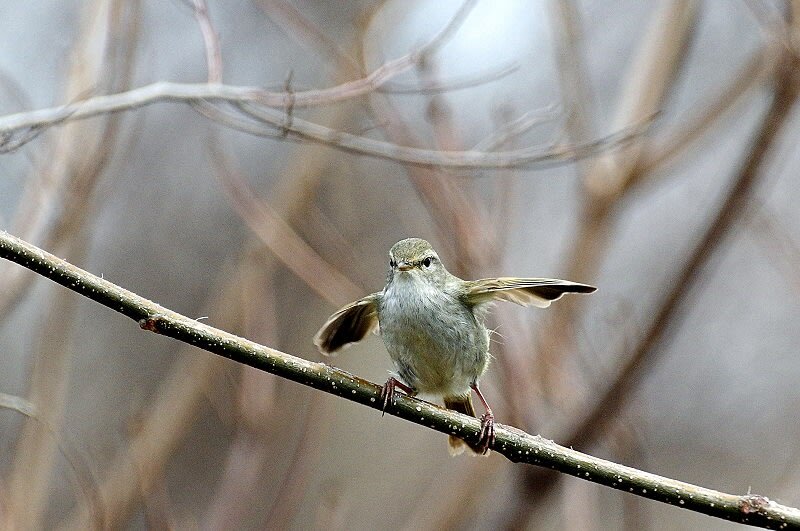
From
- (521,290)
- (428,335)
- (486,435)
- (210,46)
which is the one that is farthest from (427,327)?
(210,46)

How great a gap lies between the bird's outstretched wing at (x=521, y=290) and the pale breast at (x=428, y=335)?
0.37ft

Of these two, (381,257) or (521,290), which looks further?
(381,257)

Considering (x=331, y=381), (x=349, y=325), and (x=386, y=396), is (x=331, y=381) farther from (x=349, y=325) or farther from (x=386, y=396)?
(x=349, y=325)

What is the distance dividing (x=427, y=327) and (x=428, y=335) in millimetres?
34

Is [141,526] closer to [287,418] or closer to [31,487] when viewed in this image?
[287,418]

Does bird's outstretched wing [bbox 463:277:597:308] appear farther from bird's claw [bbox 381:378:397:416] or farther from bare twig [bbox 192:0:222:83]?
bare twig [bbox 192:0:222:83]

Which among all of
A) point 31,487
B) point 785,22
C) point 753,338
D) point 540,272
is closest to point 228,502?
point 31,487

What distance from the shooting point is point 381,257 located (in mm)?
7418

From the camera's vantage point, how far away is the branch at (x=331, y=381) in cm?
224

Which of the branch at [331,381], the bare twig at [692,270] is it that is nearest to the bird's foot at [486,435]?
the branch at [331,381]

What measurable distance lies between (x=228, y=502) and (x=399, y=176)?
4.24 meters

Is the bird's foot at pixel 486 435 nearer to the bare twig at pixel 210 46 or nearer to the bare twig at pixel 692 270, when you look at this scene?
the bare twig at pixel 692 270

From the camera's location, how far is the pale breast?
11.9 feet

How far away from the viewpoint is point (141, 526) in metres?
7.47
